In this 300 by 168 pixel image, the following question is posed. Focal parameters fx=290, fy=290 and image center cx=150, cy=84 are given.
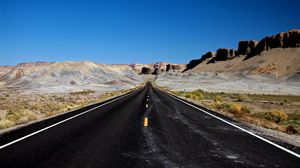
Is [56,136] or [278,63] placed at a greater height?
[278,63]

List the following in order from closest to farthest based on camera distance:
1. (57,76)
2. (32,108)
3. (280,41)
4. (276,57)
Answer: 1. (32,108)
2. (57,76)
3. (276,57)
4. (280,41)

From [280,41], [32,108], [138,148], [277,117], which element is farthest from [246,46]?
[138,148]

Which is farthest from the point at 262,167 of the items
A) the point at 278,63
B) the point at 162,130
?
the point at 278,63

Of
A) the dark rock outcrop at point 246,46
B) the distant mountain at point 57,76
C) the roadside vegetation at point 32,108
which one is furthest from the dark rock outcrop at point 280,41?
the roadside vegetation at point 32,108

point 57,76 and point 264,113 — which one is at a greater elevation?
point 57,76

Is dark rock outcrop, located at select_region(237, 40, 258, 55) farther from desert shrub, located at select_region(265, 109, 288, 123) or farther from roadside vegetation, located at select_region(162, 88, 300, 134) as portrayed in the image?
desert shrub, located at select_region(265, 109, 288, 123)

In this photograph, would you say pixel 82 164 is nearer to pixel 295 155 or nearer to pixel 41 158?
pixel 41 158

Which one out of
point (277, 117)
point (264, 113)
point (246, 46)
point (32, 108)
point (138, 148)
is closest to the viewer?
point (138, 148)

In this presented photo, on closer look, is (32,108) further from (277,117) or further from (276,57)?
(276,57)

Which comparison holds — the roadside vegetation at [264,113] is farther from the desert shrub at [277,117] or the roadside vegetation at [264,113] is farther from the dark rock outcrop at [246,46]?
the dark rock outcrop at [246,46]

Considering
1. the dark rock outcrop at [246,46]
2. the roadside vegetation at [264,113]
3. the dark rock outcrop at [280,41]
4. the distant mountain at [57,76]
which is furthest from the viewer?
the dark rock outcrop at [246,46]

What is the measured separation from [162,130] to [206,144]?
267 centimetres

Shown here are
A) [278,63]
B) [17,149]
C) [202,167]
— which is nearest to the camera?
[202,167]

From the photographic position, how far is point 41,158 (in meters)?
6.55
